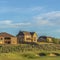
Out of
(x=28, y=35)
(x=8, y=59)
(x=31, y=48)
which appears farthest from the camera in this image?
(x=28, y=35)

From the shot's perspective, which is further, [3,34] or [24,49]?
[3,34]

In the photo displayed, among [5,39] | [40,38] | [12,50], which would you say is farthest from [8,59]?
[40,38]

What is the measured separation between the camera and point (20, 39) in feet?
515

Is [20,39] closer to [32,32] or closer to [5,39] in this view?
[32,32]

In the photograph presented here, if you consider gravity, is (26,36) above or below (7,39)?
above

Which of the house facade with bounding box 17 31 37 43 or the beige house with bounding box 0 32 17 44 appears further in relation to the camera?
the house facade with bounding box 17 31 37 43

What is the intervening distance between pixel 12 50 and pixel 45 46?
69.1ft

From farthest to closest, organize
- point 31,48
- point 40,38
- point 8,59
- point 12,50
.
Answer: point 40,38 < point 31,48 < point 12,50 < point 8,59

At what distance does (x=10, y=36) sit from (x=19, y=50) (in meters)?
38.2

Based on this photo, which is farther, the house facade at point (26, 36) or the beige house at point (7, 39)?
the house facade at point (26, 36)

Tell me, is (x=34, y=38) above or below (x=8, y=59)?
above

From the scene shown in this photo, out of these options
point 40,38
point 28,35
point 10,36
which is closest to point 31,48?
point 10,36

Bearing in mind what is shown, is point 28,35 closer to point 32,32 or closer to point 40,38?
point 32,32

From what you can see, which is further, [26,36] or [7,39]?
[26,36]
